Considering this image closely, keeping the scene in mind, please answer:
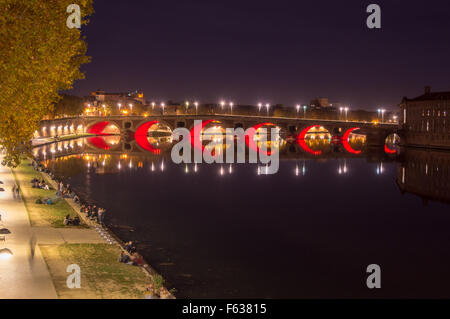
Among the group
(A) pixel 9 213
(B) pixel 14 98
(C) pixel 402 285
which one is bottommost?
(C) pixel 402 285

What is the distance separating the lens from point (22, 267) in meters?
23.1

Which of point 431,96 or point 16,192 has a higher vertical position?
point 431,96

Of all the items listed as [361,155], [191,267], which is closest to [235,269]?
[191,267]

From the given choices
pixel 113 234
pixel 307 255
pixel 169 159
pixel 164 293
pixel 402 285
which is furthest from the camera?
pixel 169 159

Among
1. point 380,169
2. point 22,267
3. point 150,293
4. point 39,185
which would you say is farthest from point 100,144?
point 150,293

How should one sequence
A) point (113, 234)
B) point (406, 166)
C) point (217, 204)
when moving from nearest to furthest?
point (113, 234), point (217, 204), point (406, 166)

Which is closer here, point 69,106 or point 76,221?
point 76,221

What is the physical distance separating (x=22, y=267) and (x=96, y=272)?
10.8 ft

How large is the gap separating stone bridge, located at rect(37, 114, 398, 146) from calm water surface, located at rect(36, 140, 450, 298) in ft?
156

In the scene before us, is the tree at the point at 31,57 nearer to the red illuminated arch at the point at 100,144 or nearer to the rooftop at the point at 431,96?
the red illuminated arch at the point at 100,144

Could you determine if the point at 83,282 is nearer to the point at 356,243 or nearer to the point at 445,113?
the point at 356,243

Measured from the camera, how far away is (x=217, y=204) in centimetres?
5100

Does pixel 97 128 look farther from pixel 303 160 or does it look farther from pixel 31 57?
pixel 31 57

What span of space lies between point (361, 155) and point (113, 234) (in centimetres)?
8360
